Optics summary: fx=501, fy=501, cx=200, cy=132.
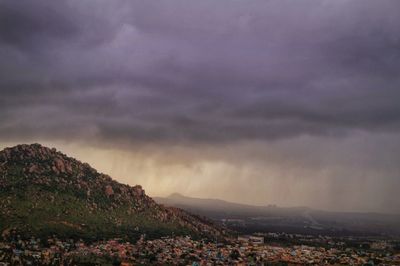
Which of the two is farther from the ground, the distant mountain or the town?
the distant mountain

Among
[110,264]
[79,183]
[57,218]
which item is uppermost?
[79,183]

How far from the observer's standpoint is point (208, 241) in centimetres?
19025

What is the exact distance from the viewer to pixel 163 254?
148 meters

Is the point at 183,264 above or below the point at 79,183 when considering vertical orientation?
below

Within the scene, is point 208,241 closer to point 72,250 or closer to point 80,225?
point 80,225

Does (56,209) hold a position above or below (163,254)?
above

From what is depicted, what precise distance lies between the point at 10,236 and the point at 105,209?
172 ft

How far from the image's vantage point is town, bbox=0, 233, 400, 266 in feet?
419

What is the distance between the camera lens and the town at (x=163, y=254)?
127625 mm

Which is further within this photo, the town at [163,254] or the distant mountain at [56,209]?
the distant mountain at [56,209]

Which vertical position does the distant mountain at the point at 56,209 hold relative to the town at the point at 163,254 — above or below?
above

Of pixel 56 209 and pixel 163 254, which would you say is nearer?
pixel 163 254

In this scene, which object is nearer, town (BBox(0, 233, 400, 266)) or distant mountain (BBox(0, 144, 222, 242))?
town (BBox(0, 233, 400, 266))

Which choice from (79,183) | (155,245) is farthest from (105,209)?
(155,245)
